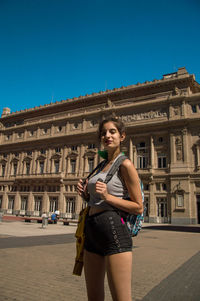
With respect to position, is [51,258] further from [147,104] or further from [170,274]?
[147,104]

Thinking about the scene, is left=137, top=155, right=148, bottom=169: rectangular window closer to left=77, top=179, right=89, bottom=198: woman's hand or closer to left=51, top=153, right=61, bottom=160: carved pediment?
left=51, top=153, right=61, bottom=160: carved pediment

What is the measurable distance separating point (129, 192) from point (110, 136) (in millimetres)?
693

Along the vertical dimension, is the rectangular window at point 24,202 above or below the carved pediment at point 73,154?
below

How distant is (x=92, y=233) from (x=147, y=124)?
31.9 metres

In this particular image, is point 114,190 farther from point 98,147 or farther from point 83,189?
point 98,147

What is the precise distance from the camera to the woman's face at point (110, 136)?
8.75 ft

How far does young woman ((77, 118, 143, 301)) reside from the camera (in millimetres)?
2105

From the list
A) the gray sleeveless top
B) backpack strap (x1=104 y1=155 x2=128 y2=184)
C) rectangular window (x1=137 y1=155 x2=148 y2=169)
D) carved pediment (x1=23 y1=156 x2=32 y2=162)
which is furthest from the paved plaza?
carved pediment (x1=23 y1=156 x2=32 y2=162)

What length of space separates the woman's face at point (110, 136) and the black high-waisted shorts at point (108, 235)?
777 millimetres

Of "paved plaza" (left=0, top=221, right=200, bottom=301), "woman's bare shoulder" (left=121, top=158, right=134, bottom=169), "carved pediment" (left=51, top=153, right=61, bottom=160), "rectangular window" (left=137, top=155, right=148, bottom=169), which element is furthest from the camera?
"carved pediment" (left=51, top=153, right=61, bottom=160)

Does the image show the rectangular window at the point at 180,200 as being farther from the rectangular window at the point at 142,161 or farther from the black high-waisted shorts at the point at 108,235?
the black high-waisted shorts at the point at 108,235

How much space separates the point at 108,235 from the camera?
220 centimetres

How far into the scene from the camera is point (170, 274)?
6.05 m

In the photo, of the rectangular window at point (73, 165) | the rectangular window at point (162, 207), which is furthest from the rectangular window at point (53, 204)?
the rectangular window at point (162, 207)
